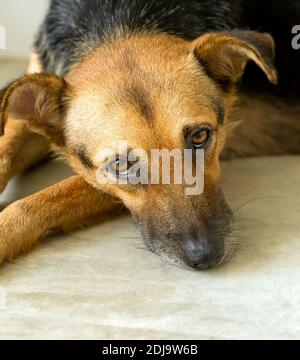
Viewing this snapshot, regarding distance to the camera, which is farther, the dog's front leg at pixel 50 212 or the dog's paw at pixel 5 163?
the dog's paw at pixel 5 163

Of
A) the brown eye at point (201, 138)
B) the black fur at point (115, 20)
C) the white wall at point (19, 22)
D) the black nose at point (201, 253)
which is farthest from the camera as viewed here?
the white wall at point (19, 22)

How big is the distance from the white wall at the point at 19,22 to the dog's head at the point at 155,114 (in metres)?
2.12

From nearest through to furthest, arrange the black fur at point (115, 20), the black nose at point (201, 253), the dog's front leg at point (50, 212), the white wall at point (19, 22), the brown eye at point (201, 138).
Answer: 1. the black nose at point (201, 253)
2. the brown eye at point (201, 138)
3. the dog's front leg at point (50, 212)
4. the black fur at point (115, 20)
5. the white wall at point (19, 22)

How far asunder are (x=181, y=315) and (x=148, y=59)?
93 cm

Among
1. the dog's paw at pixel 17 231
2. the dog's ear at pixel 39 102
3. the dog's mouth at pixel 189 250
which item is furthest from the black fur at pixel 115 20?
the dog's mouth at pixel 189 250

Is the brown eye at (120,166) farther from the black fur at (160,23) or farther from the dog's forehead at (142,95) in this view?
the black fur at (160,23)

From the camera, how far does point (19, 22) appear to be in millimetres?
4664

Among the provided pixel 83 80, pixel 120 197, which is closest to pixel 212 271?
pixel 120 197

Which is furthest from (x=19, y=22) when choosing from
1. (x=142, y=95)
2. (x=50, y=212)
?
(x=142, y=95)

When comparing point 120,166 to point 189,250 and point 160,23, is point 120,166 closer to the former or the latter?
point 189,250

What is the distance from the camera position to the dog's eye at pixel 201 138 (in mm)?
2393

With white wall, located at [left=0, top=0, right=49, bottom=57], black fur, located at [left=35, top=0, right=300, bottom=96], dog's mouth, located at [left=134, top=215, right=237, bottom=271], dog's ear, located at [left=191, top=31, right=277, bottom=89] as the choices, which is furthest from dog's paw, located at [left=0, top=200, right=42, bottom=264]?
white wall, located at [left=0, top=0, right=49, bottom=57]

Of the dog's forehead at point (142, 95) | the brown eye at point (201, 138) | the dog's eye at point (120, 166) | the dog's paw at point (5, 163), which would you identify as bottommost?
the dog's paw at point (5, 163)

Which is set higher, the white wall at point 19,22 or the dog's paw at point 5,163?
the dog's paw at point 5,163
